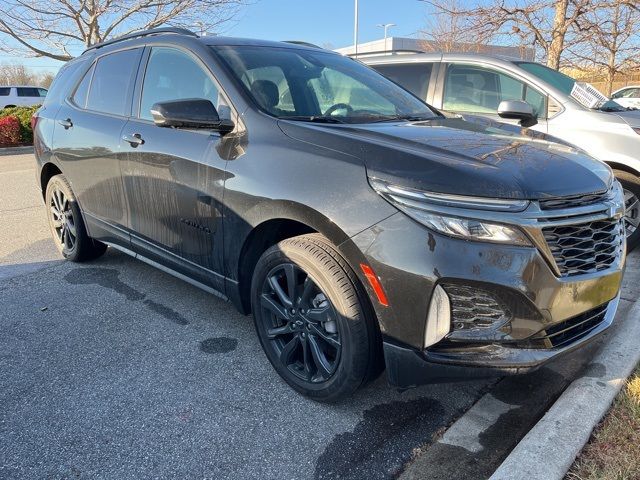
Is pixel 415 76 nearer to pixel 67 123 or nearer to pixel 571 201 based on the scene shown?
pixel 67 123

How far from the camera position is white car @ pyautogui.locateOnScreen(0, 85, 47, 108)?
25.7 metres

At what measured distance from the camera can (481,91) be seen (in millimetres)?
5430

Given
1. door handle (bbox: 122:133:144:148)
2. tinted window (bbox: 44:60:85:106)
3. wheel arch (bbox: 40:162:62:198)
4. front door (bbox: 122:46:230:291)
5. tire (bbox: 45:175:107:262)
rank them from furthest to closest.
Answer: wheel arch (bbox: 40:162:62:198) < tinted window (bbox: 44:60:85:106) < tire (bbox: 45:175:107:262) < door handle (bbox: 122:133:144:148) < front door (bbox: 122:46:230:291)

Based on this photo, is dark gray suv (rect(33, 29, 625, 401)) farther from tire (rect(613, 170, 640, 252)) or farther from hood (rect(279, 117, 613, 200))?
tire (rect(613, 170, 640, 252))

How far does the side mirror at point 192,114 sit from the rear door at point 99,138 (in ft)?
3.13

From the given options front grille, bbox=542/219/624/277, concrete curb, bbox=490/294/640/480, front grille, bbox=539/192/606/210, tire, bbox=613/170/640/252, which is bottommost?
concrete curb, bbox=490/294/640/480

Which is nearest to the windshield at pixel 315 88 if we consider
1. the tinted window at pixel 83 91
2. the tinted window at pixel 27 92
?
the tinted window at pixel 83 91

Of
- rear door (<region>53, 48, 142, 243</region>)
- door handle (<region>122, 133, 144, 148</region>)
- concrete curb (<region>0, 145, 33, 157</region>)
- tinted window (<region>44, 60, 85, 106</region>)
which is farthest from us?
concrete curb (<region>0, 145, 33, 157</region>)

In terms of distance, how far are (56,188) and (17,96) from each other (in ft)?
84.7

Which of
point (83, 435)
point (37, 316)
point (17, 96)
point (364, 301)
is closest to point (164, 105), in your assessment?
point (364, 301)

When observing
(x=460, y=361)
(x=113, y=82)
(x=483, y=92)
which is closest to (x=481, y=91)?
(x=483, y=92)

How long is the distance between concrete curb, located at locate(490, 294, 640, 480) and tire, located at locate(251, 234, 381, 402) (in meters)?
0.70

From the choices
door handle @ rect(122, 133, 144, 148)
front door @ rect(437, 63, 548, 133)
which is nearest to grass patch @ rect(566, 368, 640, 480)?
door handle @ rect(122, 133, 144, 148)

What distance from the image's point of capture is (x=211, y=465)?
2.18m
